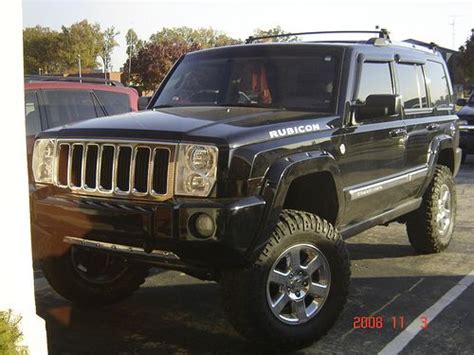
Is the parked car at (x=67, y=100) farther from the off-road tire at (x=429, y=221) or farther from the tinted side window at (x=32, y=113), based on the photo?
the off-road tire at (x=429, y=221)

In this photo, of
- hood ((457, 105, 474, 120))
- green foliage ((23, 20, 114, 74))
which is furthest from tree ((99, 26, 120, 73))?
hood ((457, 105, 474, 120))

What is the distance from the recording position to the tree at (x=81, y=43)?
52.4 m

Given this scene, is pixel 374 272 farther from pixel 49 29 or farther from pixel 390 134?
pixel 49 29

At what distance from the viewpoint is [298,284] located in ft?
12.7

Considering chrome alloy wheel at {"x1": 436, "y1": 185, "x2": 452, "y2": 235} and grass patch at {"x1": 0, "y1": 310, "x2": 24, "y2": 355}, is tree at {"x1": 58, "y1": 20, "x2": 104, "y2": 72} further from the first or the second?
grass patch at {"x1": 0, "y1": 310, "x2": 24, "y2": 355}

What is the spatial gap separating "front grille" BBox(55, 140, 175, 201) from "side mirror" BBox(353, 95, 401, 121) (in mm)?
1681

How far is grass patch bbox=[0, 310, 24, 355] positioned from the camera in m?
2.66

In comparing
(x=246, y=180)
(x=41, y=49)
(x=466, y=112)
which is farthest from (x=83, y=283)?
(x=41, y=49)

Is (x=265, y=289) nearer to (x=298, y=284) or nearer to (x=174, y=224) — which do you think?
(x=298, y=284)

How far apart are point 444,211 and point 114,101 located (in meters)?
3.93

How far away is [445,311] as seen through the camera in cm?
450

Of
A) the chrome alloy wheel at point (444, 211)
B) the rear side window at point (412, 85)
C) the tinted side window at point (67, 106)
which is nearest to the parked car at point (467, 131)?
the chrome alloy wheel at point (444, 211)

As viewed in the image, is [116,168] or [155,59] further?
[155,59]

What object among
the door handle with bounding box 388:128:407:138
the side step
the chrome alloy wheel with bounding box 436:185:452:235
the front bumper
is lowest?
the chrome alloy wheel with bounding box 436:185:452:235
